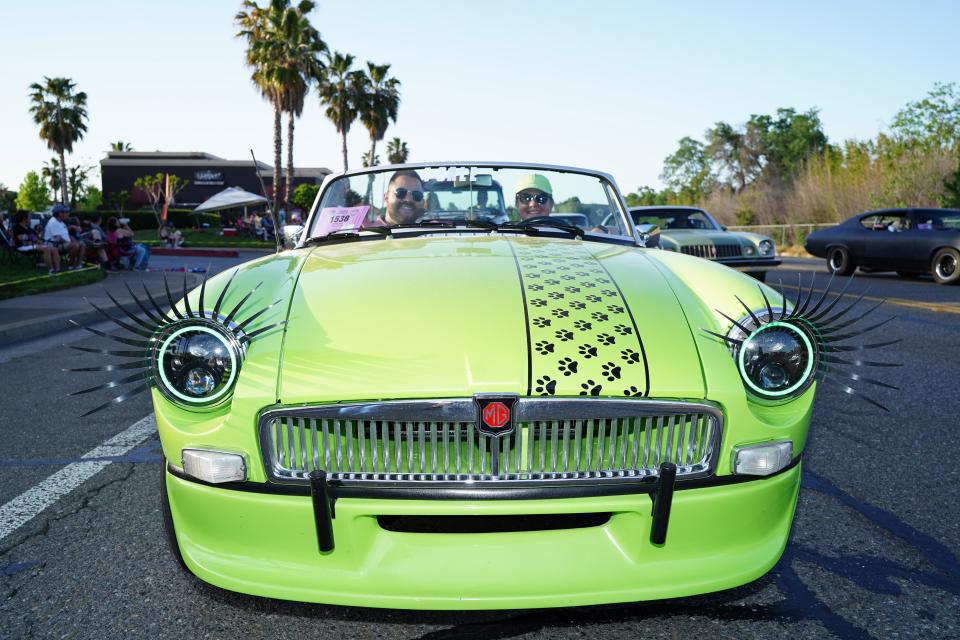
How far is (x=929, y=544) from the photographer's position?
275cm

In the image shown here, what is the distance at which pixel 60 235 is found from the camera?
49.2 ft

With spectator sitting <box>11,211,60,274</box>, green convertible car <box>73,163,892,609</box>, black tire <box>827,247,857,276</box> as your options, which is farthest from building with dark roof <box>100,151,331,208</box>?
green convertible car <box>73,163,892,609</box>

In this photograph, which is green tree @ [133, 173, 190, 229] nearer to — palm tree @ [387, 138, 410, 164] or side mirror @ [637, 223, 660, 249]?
palm tree @ [387, 138, 410, 164]

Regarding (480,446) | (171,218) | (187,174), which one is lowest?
(480,446)

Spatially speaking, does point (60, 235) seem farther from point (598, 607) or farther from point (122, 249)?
point (598, 607)

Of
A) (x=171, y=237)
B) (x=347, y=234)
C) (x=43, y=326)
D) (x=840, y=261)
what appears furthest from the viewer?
(x=171, y=237)

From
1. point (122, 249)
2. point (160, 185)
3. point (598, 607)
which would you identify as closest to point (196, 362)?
point (598, 607)

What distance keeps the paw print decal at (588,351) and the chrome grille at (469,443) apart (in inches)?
6.2

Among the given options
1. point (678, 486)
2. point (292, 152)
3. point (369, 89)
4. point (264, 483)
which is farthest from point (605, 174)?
point (369, 89)

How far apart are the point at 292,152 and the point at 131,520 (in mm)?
36299

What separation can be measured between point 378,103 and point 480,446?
160 feet

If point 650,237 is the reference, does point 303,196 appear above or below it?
above

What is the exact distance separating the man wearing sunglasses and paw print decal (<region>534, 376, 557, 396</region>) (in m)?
2.04

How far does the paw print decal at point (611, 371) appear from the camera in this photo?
2.04 metres
